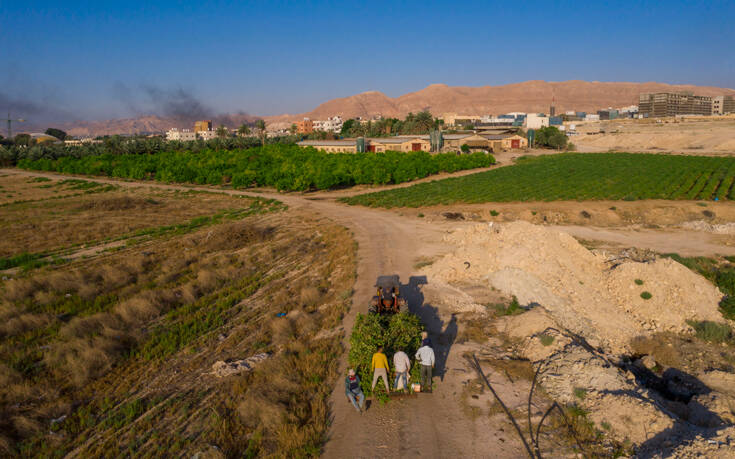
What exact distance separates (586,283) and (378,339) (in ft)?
39.5

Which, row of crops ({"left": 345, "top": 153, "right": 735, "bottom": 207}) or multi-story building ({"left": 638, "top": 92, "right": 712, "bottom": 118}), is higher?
multi-story building ({"left": 638, "top": 92, "right": 712, "bottom": 118})

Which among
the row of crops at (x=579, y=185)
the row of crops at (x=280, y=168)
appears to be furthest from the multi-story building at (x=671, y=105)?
the row of crops at (x=280, y=168)

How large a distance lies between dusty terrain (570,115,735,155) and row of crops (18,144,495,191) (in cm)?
5874

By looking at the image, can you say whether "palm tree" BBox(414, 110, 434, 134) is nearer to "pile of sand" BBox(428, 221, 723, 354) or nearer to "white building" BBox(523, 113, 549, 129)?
"white building" BBox(523, 113, 549, 129)

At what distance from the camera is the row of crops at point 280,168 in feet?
178

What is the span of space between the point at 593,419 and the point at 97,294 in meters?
20.3

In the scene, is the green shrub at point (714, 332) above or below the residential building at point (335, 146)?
below

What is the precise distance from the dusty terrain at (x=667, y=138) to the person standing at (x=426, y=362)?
105m

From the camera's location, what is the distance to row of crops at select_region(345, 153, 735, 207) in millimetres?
41594

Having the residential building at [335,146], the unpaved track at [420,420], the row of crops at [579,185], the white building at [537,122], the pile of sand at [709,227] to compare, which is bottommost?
the unpaved track at [420,420]

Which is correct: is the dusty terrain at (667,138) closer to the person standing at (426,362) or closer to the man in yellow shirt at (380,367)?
the person standing at (426,362)

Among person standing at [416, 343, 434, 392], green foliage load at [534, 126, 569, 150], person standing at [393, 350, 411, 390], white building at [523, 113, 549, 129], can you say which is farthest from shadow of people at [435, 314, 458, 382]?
white building at [523, 113, 549, 129]

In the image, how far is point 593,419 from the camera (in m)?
9.78

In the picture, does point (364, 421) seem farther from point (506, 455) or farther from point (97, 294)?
point (97, 294)
